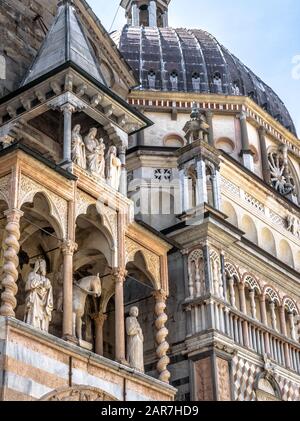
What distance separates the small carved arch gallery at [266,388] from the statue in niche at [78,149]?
253 inches

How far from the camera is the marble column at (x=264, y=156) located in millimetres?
29391

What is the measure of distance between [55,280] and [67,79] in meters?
4.05

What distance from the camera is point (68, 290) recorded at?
17391 millimetres

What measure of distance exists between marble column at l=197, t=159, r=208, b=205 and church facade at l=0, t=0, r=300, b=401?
55mm

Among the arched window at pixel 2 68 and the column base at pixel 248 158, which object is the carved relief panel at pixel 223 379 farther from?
the column base at pixel 248 158

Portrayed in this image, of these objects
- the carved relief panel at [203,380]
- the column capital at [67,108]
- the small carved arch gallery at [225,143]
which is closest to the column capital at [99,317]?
the carved relief panel at [203,380]

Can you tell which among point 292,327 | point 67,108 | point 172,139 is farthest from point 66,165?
point 172,139

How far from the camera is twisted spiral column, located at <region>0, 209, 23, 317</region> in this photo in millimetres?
16094

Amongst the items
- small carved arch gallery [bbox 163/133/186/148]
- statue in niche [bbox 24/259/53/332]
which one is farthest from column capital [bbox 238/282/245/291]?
small carved arch gallery [bbox 163/133/186/148]

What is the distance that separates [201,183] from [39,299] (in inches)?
276

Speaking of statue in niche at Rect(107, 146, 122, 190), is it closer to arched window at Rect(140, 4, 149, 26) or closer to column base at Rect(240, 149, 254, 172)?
column base at Rect(240, 149, 254, 172)

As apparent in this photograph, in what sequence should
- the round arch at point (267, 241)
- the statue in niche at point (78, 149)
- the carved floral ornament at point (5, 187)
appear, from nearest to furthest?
the carved floral ornament at point (5, 187) < the statue in niche at point (78, 149) < the round arch at point (267, 241)
